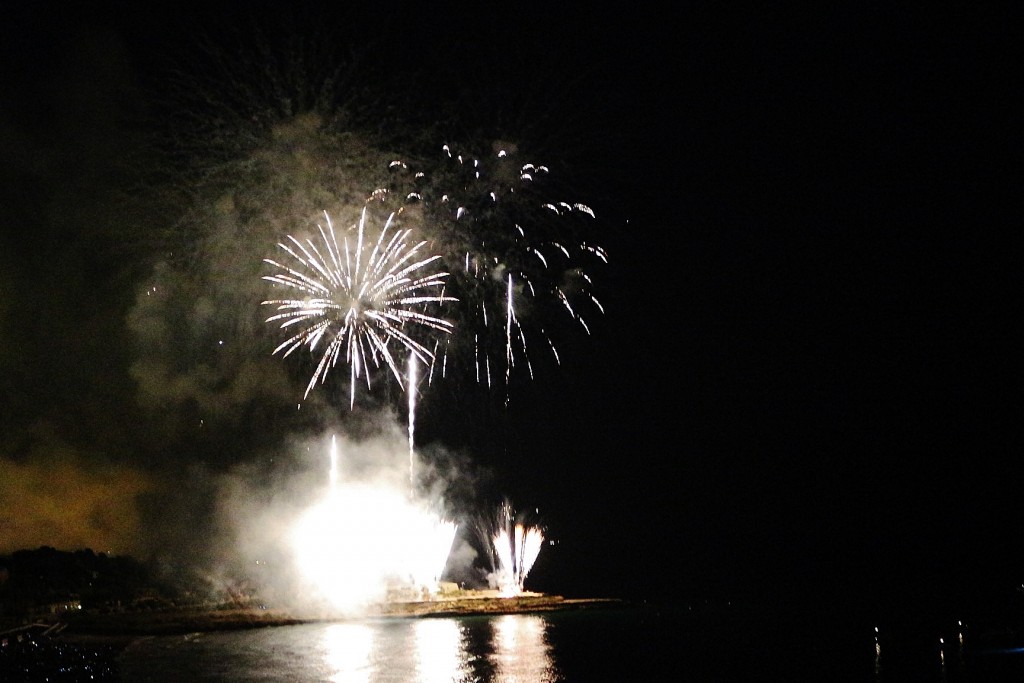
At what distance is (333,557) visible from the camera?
137 feet

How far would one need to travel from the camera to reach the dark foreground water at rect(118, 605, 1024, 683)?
72.8 ft

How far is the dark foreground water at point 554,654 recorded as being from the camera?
72.8ft

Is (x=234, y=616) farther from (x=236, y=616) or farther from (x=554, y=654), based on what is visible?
(x=554, y=654)

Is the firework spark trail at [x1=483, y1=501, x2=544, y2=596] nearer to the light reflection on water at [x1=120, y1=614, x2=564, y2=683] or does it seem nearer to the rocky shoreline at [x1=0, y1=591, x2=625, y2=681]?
the rocky shoreline at [x1=0, y1=591, x2=625, y2=681]

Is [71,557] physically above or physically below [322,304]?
below

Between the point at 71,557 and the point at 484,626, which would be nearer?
the point at 484,626

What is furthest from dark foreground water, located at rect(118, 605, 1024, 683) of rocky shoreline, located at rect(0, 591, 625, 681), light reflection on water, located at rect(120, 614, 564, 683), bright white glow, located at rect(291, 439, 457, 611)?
bright white glow, located at rect(291, 439, 457, 611)

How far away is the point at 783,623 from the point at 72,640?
3647 cm

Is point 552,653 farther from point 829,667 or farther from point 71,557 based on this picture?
point 71,557

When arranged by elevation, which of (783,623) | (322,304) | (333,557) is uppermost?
(322,304)

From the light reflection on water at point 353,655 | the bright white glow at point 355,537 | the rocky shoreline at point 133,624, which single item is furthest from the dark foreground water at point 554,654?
the bright white glow at point 355,537

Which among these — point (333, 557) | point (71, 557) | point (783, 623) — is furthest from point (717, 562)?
point (71, 557)

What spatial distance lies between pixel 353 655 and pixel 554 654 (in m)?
6.30

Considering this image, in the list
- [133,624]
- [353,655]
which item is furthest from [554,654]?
[133,624]
